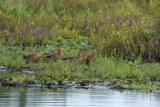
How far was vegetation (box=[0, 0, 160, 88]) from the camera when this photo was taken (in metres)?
12.0

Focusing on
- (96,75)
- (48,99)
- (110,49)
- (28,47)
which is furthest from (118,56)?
(48,99)

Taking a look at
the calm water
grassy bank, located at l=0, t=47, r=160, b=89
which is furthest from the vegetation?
the calm water

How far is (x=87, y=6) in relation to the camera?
26.1 metres

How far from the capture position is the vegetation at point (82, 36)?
1199cm

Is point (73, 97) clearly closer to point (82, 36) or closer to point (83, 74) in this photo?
point (83, 74)

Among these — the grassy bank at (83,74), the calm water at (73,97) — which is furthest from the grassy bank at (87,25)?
the calm water at (73,97)

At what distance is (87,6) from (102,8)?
84cm

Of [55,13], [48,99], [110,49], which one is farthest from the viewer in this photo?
[55,13]

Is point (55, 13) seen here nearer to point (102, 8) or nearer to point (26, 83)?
point (102, 8)

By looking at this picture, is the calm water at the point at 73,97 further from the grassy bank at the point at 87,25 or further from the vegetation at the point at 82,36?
the grassy bank at the point at 87,25

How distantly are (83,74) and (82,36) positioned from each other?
8865 mm

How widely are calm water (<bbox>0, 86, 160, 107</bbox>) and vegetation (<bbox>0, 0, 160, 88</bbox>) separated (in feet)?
2.49

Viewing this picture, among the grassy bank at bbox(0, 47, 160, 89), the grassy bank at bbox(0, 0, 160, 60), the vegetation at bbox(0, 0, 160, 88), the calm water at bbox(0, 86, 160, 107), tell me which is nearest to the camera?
the calm water at bbox(0, 86, 160, 107)

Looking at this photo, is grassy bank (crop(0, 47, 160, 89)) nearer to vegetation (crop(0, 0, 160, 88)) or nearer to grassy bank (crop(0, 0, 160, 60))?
vegetation (crop(0, 0, 160, 88))
